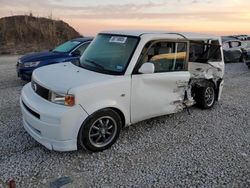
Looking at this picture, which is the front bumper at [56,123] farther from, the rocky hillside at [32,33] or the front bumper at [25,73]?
the rocky hillside at [32,33]

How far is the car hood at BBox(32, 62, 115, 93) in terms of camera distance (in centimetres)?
374

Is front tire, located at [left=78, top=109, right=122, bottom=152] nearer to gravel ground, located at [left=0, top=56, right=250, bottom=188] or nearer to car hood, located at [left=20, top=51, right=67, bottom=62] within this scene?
gravel ground, located at [left=0, top=56, right=250, bottom=188]

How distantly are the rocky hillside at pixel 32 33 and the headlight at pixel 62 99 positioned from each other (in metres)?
17.1

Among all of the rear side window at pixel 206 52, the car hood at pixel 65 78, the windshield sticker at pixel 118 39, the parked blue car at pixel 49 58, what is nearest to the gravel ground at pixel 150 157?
the car hood at pixel 65 78

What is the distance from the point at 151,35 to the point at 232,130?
2387mm

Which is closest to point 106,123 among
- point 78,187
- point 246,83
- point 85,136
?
point 85,136

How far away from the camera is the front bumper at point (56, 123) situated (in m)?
3.54

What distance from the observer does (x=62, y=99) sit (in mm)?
3656

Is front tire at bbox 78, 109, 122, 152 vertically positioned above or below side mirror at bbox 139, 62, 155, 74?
below

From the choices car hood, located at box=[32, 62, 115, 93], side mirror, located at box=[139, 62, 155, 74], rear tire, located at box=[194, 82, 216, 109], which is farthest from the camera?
rear tire, located at box=[194, 82, 216, 109]

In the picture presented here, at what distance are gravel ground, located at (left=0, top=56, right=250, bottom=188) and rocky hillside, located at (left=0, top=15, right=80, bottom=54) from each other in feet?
54.5

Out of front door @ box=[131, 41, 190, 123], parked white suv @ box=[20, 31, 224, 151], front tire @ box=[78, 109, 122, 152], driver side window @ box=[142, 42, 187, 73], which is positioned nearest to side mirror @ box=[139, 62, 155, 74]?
parked white suv @ box=[20, 31, 224, 151]

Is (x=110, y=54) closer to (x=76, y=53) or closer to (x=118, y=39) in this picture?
(x=118, y=39)

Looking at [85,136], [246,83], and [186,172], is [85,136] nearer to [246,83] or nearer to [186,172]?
[186,172]
